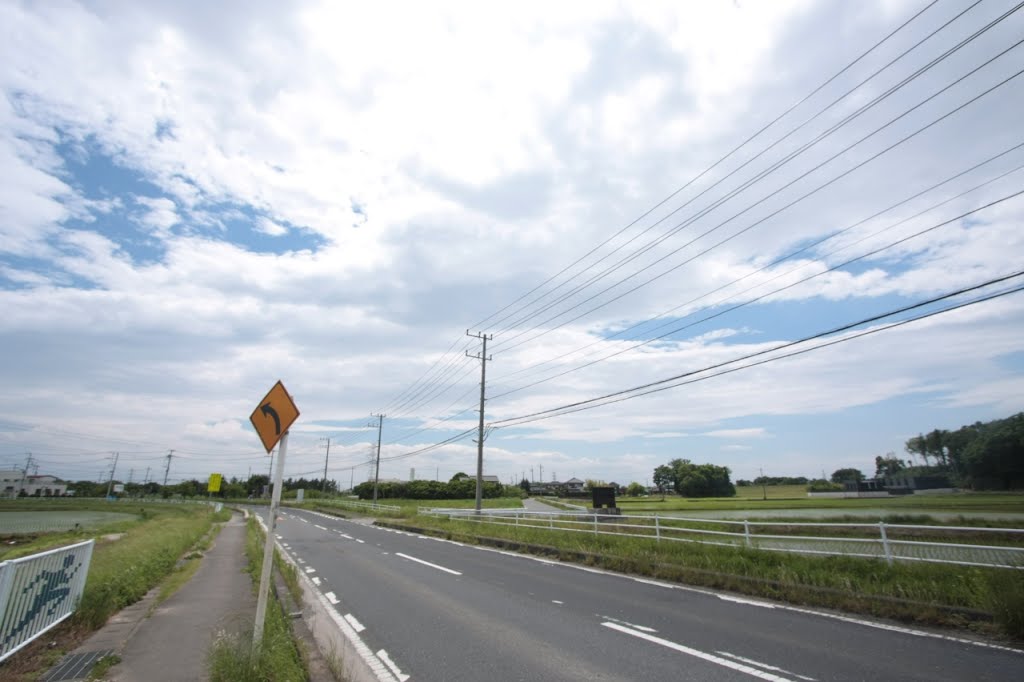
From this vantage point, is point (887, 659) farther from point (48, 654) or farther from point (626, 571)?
point (48, 654)

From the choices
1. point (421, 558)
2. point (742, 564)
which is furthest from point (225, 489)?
point (742, 564)

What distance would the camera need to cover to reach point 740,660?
18.0 feet

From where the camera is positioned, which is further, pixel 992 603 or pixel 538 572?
pixel 538 572

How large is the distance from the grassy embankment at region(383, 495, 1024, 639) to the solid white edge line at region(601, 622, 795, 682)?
140 inches

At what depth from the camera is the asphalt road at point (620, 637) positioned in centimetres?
522

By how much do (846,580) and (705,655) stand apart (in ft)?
14.4

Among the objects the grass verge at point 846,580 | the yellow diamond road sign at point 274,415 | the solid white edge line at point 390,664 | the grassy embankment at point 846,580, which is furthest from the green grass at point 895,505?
the yellow diamond road sign at point 274,415

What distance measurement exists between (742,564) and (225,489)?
133m

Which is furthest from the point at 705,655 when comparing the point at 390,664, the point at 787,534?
the point at 787,534

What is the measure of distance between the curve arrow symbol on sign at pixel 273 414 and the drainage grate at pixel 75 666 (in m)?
3.40

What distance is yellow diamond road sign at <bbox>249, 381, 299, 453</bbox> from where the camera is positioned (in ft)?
20.1

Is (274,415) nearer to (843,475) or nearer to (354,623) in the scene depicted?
(354,623)

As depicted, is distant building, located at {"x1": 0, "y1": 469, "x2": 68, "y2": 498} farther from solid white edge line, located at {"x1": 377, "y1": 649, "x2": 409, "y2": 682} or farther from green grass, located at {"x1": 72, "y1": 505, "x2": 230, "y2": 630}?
solid white edge line, located at {"x1": 377, "y1": 649, "x2": 409, "y2": 682}

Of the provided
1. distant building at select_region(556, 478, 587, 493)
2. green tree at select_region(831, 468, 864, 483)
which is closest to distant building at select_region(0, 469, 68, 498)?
distant building at select_region(556, 478, 587, 493)
